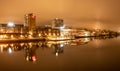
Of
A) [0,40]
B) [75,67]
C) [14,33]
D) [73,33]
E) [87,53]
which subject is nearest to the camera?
[75,67]

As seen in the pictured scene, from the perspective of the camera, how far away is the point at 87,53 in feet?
70.9

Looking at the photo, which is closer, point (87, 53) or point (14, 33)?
point (87, 53)

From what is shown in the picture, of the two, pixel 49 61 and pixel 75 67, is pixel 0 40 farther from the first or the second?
pixel 75 67

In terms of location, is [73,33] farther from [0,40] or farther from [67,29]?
[0,40]

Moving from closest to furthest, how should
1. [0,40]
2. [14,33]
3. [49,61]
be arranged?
[49,61] < [0,40] < [14,33]

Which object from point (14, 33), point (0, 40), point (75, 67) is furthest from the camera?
point (14, 33)

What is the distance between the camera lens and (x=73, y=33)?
40.1 metres

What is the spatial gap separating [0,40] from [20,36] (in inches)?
108

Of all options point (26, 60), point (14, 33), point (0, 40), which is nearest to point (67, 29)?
point (14, 33)

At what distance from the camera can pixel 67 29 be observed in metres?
40.9

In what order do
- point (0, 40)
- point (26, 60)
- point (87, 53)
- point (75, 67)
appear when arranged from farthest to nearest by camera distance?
point (0, 40) < point (87, 53) < point (26, 60) < point (75, 67)

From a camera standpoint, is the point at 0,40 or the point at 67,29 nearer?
the point at 0,40

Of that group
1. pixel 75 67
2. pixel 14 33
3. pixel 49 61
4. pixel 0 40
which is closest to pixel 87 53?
pixel 49 61

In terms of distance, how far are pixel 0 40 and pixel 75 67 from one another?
64.7ft
